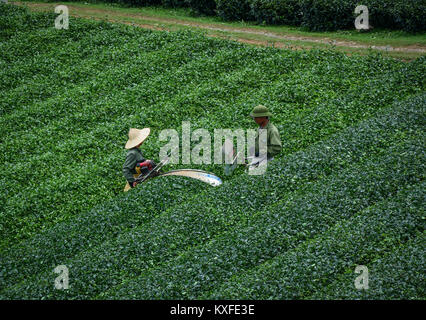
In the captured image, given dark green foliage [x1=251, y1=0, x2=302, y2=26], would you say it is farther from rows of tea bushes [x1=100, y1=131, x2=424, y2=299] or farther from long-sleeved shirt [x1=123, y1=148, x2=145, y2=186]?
rows of tea bushes [x1=100, y1=131, x2=424, y2=299]

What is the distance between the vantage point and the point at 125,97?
70.3ft

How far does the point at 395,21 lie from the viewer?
23281mm

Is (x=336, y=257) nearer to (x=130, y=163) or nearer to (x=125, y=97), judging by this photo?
(x=130, y=163)

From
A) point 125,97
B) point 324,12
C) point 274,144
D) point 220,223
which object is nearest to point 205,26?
point 324,12

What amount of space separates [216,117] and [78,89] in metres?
6.43

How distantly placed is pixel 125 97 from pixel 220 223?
388 inches

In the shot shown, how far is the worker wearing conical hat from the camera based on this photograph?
15.3m

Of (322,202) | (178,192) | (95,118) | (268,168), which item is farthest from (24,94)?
(322,202)

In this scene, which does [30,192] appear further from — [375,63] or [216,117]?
[375,63]

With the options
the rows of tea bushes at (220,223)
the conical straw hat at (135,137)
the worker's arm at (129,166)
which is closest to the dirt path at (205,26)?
the rows of tea bushes at (220,223)

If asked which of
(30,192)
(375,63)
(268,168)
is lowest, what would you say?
(30,192)

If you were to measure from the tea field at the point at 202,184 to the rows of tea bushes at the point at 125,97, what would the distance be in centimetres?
7

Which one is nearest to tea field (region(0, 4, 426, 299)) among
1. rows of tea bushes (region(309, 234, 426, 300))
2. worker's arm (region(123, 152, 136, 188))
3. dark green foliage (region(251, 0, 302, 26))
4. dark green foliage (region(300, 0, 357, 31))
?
rows of tea bushes (region(309, 234, 426, 300))

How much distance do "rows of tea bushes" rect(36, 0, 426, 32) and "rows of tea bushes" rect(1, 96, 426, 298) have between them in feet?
29.1
